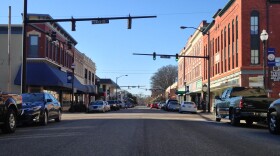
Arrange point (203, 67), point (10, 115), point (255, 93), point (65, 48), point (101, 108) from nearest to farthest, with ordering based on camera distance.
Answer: point (10, 115), point (255, 93), point (101, 108), point (65, 48), point (203, 67)

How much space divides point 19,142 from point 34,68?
1222 inches

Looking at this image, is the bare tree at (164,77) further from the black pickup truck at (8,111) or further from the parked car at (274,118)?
the black pickup truck at (8,111)

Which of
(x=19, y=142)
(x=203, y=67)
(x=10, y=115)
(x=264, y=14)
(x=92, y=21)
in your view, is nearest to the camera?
(x=19, y=142)

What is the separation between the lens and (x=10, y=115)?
15.1 metres

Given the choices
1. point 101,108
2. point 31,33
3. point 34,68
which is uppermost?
point 31,33

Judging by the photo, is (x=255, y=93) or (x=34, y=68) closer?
(x=255, y=93)

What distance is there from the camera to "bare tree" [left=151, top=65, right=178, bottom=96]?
13662 centimetres

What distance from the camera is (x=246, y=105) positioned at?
19500mm

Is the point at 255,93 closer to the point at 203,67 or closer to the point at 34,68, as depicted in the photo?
the point at 34,68

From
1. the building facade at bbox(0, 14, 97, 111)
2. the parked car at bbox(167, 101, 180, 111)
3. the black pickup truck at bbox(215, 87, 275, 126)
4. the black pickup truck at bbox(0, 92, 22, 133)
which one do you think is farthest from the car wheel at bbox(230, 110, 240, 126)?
the parked car at bbox(167, 101, 180, 111)

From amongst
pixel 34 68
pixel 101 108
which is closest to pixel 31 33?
pixel 34 68

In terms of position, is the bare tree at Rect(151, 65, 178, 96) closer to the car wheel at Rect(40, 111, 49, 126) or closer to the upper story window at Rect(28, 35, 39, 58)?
the upper story window at Rect(28, 35, 39, 58)

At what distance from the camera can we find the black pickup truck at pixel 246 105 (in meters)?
19.4

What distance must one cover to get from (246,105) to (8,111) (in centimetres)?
1038
